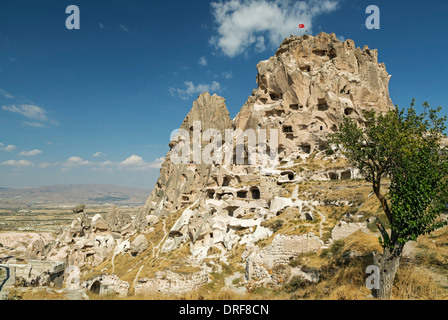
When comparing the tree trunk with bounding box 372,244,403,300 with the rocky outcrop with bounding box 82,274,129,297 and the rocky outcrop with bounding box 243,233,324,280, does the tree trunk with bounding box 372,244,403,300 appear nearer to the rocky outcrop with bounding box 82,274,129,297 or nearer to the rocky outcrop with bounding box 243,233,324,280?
the rocky outcrop with bounding box 243,233,324,280

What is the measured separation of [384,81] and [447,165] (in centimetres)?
6672

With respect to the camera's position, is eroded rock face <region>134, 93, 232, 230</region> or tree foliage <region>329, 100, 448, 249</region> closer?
tree foliage <region>329, 100, 448, 249</region>

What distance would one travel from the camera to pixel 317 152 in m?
50.6

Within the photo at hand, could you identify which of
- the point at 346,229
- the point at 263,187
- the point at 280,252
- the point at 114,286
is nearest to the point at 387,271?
the point at 280,252

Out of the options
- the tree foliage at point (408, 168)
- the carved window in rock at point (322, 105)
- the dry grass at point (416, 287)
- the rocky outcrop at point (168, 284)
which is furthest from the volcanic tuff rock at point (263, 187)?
the tree foliage at point (408, 168)

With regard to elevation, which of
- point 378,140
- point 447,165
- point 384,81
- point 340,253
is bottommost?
point 340,253

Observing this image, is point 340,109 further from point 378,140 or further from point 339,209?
point 378,140

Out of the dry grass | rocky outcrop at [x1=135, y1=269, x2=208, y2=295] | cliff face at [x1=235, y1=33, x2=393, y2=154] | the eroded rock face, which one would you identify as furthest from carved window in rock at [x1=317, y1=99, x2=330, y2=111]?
rocky outcrop at [x1=135, y1=269, x2=208, y2=295]

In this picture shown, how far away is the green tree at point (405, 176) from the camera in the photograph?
33.4 ft

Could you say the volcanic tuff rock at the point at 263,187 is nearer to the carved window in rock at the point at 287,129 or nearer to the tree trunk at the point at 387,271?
the carved window in rock at the point at 287,129

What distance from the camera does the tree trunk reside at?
9867 mm

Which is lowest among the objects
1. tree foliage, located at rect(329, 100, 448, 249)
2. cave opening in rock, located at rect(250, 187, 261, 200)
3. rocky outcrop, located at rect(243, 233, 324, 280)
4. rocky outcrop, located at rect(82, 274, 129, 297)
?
rocky outcrop, located at rect(82, 274, 129, 297)
